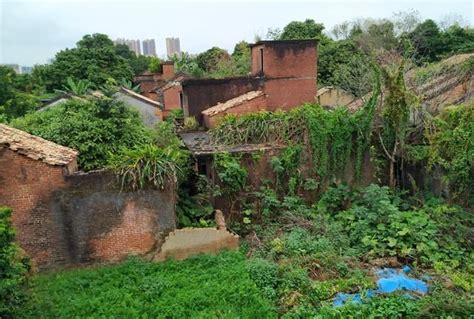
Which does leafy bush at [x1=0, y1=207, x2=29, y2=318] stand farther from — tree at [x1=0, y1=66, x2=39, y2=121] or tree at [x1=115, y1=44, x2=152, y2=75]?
tree at [x1=115, y1=44, x2=152, y2=75]

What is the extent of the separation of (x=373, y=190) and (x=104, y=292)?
7.51 metres

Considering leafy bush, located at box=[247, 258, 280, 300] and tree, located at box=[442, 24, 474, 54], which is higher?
tree, located at box=[442, 24, 474, 54]

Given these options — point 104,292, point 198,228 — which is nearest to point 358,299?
point 198,228

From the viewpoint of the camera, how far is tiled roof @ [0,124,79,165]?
9031mm

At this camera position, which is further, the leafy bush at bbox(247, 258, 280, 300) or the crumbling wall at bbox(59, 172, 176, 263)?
the crumbling wall at bbox(59, 172, 176, 263)

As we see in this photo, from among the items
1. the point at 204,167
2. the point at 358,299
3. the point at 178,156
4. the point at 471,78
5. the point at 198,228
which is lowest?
the point at 358,299

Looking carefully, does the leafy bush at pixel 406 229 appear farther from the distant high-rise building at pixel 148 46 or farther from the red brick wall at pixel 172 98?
the distant high-rise building at pixel 148 46

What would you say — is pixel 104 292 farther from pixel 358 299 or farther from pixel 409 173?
pixel 409 173

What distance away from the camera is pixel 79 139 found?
10883mm

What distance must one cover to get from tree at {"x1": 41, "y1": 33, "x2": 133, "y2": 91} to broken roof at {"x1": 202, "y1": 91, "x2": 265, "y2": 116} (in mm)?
22622

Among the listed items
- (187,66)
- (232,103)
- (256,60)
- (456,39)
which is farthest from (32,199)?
(456,39)

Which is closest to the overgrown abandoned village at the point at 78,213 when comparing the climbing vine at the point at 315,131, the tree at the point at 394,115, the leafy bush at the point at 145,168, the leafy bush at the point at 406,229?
the leafy bush at the point at 145,168

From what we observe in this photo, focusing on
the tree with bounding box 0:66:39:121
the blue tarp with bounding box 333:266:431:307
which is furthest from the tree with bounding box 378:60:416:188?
the tree with bounding box 0:66:39:121

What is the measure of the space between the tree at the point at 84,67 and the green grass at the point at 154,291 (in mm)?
28588
